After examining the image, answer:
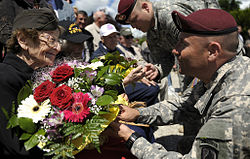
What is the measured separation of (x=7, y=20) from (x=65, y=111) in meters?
1.76

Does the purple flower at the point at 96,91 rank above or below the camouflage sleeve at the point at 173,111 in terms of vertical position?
above

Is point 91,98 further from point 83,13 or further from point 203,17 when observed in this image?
point 83,13

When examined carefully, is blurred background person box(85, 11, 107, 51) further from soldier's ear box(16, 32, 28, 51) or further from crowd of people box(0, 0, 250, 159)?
soldier's ear box(16, 32, 28, 51)

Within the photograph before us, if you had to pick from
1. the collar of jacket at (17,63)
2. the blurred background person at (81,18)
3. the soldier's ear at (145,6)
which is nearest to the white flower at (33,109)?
the collar of jacket at (17,63)

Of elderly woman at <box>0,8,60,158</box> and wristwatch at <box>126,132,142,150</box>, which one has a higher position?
elderly woman at <box>0,8,60,158</box>

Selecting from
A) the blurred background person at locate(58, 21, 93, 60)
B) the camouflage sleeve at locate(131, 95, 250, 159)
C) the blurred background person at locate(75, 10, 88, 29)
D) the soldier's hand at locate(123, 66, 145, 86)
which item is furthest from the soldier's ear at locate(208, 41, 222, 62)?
the blurred background person at locate(75, 10, 88, 29)

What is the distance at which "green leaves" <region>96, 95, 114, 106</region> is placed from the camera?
1542 millimetres

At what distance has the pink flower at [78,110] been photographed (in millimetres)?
1414

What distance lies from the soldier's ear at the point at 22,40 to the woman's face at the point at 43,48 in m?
0.04

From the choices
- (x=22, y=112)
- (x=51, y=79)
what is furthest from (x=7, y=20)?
(x=22, y=112)

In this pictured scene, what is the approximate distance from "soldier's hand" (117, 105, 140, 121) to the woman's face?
0.89 metres

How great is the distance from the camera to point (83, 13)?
21.5ft

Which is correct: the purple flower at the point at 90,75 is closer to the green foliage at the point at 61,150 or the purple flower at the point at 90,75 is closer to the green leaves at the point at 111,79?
the green leaves at the point at 111,79

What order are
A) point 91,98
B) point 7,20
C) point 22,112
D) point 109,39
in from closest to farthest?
point 22,112 → point 91,98 → point 7,20 → point 109,39
